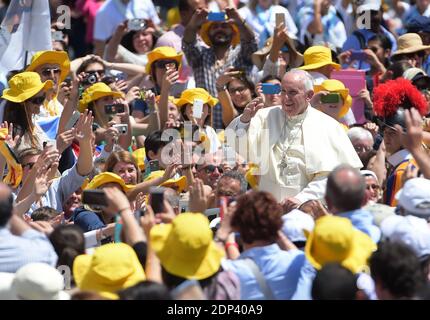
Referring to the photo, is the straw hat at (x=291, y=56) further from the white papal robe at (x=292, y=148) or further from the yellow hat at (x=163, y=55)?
the white papal robe at (x=292, y=148)

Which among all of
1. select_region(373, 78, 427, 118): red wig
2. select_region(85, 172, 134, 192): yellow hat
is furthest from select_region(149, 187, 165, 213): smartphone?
select_region(373, 78, 427, 118): red wig

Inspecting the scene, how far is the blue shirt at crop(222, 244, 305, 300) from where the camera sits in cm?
664

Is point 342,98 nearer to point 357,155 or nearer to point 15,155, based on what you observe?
point 357,155

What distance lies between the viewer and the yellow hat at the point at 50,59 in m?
11.0

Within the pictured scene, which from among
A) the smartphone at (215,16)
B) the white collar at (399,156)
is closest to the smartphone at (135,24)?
the smartphone at (215,16)

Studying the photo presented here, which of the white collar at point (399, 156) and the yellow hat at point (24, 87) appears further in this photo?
the yellow hat at point (24, 87)

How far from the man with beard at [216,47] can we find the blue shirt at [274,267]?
5.41 metres

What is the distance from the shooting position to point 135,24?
42.8 ft

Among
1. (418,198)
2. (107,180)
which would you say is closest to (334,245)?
(418,198)

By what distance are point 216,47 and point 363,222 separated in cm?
528

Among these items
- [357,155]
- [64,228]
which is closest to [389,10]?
[357,155]

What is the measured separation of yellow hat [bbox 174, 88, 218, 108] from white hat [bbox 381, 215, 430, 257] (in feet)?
13.1

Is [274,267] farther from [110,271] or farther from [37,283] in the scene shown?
[37,283]

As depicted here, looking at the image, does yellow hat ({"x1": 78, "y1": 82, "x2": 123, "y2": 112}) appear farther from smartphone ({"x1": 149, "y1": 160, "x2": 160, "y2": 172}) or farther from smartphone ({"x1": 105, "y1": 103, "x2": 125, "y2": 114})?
smartphone ({"x1": 149, "y1": 160, "x2": 160, "y2": 172})
